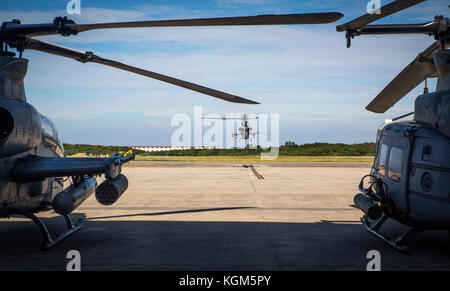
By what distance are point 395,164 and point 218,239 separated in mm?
4013

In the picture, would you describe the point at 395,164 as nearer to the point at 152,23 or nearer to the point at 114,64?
the point at 152,23

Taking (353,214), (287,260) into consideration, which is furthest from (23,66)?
(353,214)

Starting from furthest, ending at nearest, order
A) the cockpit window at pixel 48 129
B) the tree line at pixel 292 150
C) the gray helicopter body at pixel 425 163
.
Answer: the tree line at pixel 292 150
the cockpit window at pixel 48 129
the gray helicopter body at pixel 425 163

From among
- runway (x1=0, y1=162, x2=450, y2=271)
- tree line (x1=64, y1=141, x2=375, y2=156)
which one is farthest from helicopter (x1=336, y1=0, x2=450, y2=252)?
tree line (x1=64, y1=141, x2=375, y2=156)

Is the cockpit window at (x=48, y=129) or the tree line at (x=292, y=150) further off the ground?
the cockpit window at (x=48, y=129)

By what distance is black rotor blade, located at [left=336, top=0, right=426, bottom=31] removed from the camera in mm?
4992

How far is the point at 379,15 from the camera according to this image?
18.1 ft

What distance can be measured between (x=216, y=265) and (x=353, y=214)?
21.0ft

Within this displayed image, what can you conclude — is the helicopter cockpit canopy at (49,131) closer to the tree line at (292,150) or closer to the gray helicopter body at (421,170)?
the gray helicopter body at (421,170)

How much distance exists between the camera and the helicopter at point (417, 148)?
6.64 m

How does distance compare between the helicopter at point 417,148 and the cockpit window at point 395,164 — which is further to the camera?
the cockpit window at point 395,164

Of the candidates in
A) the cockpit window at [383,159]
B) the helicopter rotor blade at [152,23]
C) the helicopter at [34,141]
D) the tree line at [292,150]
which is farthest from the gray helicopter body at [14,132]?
the tree line at [292,150]

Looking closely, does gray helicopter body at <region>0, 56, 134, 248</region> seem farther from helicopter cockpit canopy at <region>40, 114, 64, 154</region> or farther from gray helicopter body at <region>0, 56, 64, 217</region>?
helicopter cockpit canopy at <region>40, 114, 64, 154</region>
